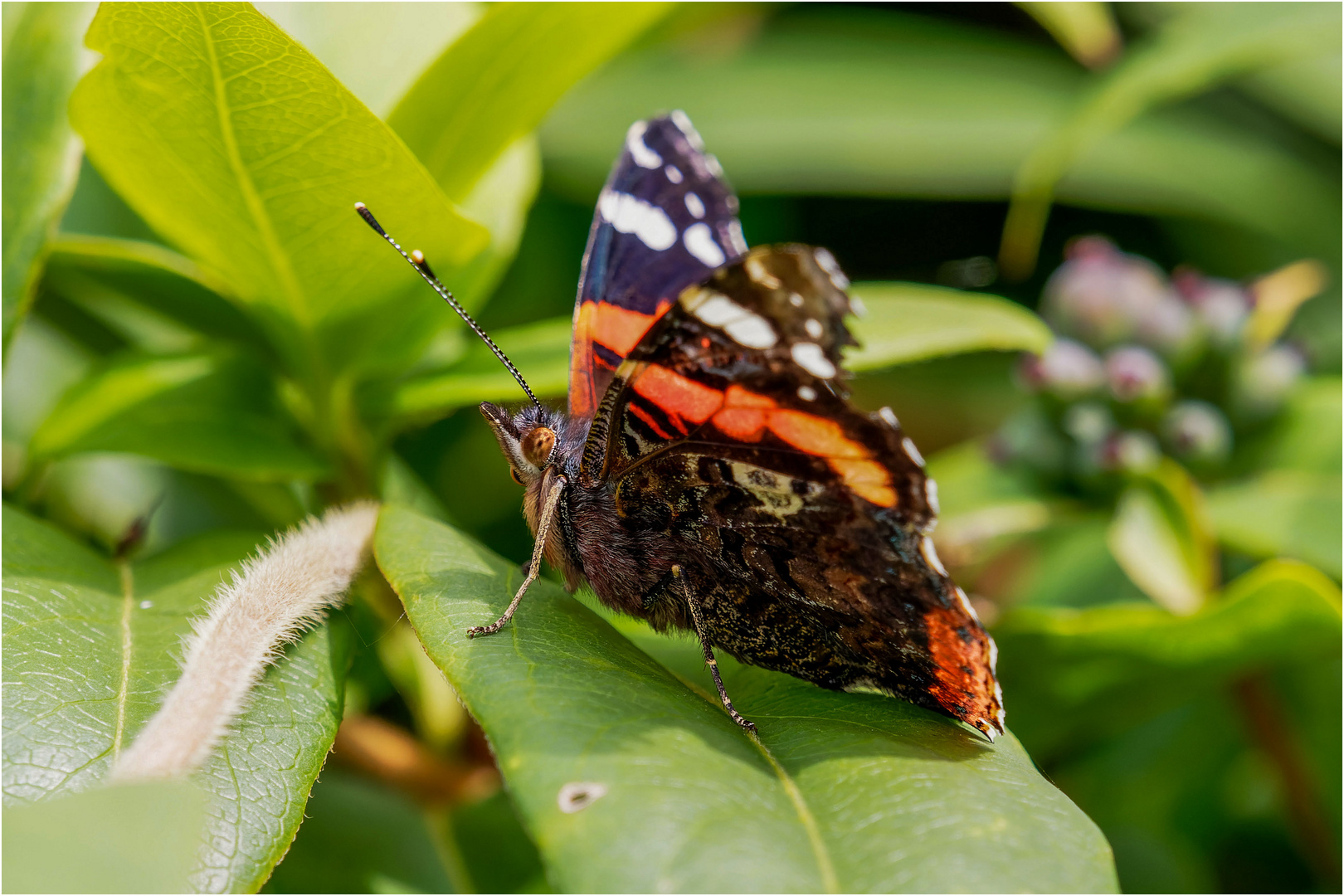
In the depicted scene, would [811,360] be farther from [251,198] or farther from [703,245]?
[251,198]

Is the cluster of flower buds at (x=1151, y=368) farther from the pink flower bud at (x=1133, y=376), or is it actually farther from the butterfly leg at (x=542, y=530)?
the butterfly leg at (x=542, y=530)

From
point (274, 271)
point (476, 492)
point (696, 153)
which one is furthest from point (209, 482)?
point (696, 153)

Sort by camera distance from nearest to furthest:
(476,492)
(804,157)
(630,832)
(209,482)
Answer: (630,832), (209,482), (476,492), (804,157)

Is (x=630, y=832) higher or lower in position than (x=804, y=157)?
lower

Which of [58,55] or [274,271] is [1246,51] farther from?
[58,55]

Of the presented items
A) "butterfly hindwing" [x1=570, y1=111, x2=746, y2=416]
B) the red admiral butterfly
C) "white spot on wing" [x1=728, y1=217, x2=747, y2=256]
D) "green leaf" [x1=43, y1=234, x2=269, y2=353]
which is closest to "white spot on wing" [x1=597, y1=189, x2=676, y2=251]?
"butterfly hindwing" [x1=570, y1=111, x2=746, y2=416]

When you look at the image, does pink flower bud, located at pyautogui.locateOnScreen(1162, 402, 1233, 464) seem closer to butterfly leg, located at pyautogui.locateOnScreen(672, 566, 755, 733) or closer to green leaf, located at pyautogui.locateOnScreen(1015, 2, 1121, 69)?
green leaf, located at pyautogui.locateOnScreen(1015, 2, 1121, 69)

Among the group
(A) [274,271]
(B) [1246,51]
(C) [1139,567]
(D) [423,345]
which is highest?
(B) [1246,51]

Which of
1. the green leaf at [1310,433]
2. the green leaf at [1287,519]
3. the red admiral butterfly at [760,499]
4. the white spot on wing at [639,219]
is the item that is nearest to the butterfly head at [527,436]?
the red admiral butterfly at [760,499]
